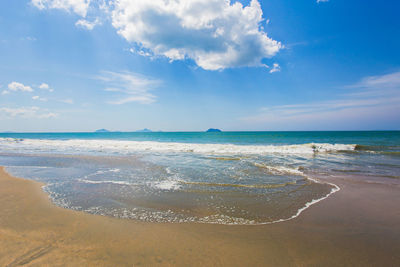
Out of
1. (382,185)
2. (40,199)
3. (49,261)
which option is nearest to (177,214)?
(49,261)

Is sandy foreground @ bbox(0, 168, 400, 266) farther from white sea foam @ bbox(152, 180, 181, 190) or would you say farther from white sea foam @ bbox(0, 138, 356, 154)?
white sea foam @ bbox(0, 138, 356, 154)

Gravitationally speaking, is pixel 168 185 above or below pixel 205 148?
below

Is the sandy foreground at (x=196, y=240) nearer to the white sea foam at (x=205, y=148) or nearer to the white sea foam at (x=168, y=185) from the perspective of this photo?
the white sea foam at (x=168, y=185)

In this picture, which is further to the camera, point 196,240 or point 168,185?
point 168,185

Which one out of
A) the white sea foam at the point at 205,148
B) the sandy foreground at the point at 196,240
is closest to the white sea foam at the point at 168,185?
the sandy foreground at the point at 196,240

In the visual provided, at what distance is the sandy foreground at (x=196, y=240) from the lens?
9.59 feet

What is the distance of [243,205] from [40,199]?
6198 millimetres

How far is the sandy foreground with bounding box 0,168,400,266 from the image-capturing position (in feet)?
9.59

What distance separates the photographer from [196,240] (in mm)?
3461

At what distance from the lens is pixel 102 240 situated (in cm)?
342

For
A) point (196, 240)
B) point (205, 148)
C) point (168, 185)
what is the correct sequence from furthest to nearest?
1. point (205, 148)
2. point (168, 185)
3. point (196, 240)

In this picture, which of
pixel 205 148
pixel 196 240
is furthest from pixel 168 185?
pixel 205 148

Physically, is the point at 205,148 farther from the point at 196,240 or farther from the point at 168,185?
the point at 196,240

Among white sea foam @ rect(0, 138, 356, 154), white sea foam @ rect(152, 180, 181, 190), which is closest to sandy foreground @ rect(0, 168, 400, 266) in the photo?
white sea foam @ rect(152, 180, 181, 190)
